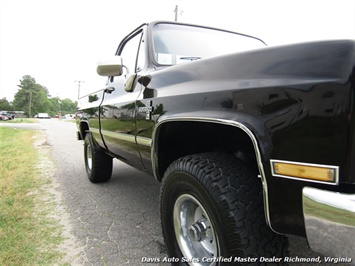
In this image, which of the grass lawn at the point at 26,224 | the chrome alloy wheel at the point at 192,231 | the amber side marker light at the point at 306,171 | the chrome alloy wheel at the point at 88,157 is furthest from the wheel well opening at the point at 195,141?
the chrome alloy wheel at the point at 88,157

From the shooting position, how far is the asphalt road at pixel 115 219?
7.63 feet

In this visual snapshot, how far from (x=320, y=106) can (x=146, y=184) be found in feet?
11.7

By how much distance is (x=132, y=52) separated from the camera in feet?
9.91

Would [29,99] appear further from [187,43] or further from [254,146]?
[254,146]

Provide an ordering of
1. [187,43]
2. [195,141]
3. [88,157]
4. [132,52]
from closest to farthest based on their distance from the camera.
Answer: [195,141] → [187,43] → [132,52] → [88,157]

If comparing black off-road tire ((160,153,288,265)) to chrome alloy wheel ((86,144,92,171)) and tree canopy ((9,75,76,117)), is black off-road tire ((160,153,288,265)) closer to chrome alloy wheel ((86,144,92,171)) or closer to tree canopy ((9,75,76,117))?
chrome alloy wheel ((86,144,92,171))

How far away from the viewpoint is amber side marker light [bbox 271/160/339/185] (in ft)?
3.44

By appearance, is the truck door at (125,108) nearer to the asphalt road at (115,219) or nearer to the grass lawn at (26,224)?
the asphalt road at (115,219)

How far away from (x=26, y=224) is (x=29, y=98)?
9009 cm

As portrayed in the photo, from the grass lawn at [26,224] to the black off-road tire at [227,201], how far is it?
1397mm

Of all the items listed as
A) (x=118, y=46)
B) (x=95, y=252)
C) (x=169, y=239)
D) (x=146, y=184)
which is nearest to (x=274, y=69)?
(x=169, y=239)

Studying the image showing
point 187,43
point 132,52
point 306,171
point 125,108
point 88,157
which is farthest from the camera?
point 88,157

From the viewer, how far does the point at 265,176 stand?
123 cm

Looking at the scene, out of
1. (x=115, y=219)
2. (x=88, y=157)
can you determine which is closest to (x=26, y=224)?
(x=115, y=219)
